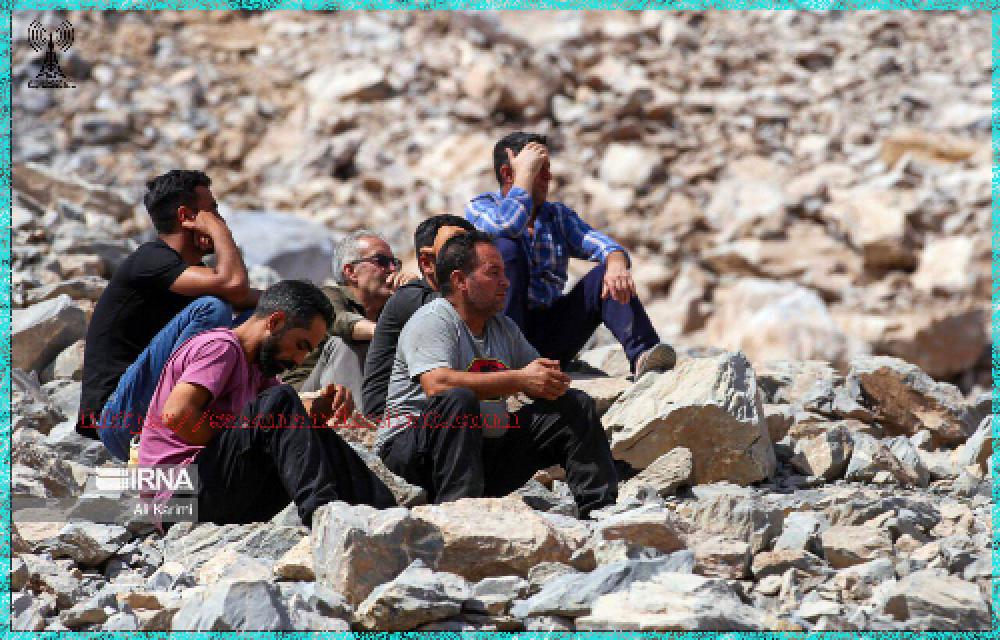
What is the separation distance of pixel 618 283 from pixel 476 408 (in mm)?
1548

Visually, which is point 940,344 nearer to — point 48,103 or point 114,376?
point 114,376

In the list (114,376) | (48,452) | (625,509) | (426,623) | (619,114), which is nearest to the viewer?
(426,623)

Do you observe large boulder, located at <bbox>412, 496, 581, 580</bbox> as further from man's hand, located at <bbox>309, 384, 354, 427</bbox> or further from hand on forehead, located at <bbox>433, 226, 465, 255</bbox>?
hand on forehead, located at <bbox>433, 226, 465, 255</bbox>

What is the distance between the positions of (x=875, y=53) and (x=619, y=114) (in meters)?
3.79

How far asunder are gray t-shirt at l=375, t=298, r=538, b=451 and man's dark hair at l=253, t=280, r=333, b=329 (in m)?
0.35

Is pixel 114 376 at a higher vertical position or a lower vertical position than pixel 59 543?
higher

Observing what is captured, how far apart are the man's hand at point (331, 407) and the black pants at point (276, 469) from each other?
0.25 ft

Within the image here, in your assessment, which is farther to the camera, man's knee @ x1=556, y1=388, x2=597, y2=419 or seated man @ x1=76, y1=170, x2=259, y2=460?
seated man @ x1=76, y1=170, x2=259, y2=460

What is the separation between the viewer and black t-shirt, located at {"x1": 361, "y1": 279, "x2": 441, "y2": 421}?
4.84m

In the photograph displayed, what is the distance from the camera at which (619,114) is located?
14.4 metres

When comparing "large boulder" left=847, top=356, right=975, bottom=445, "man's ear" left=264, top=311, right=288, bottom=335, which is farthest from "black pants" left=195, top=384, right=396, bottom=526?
"large boulder" left=847, top=356, right=975, bottom=445

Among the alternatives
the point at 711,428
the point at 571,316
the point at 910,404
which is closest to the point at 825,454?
the point at 711,428

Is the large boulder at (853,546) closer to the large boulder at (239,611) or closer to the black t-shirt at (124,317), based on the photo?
the large boulder at (239,611)

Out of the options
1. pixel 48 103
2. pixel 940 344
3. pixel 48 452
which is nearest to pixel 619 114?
pixel 940 344
